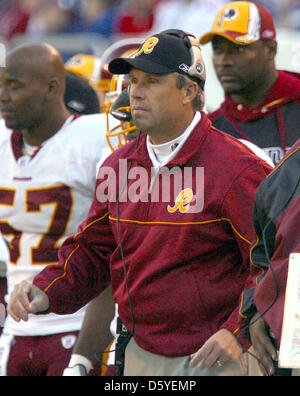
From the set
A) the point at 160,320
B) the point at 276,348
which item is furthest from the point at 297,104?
the point at 276,348

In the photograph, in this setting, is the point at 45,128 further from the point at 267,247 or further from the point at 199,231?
the point at 267,247

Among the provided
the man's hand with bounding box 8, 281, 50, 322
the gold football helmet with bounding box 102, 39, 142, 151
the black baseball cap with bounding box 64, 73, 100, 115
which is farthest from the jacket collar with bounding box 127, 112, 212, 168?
the black baseball cap with bounding box 64, 73, 100, 115

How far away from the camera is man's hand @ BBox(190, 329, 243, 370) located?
3016 mm

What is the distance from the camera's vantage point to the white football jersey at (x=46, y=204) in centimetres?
449

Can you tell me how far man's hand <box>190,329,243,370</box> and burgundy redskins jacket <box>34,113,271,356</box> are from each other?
0.07 metres

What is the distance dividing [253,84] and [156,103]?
140 cm

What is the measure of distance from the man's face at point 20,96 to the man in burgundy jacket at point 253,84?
882 mm

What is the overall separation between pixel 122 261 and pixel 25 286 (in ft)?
1.35

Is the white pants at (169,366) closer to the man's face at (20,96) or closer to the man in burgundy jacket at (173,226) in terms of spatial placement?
the man in burgundy jacket at (173,226)

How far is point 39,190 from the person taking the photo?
451 cm

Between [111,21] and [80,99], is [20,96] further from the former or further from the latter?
[111,21]

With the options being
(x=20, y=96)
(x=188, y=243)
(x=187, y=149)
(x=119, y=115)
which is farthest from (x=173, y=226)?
(x=20, y=96)
